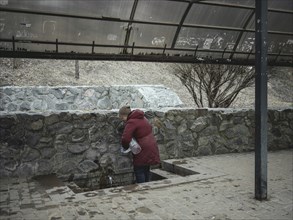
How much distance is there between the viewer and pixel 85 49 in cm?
521

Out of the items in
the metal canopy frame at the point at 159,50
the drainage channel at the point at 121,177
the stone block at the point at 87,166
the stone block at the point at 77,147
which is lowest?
the drainage channel at the point at 121,177

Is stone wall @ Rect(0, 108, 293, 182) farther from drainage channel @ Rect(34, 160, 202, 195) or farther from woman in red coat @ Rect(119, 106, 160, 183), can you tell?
woman in red coat @ Rect(119, 106, 160, 183)

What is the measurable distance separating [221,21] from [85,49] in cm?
228

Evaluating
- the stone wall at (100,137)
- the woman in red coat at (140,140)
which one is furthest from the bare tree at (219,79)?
the woman in red coat at (140,140)

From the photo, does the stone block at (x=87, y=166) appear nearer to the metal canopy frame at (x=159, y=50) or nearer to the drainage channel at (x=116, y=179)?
the drainage channel at (x=116, y=179)

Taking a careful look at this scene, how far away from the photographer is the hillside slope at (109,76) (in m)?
16.5

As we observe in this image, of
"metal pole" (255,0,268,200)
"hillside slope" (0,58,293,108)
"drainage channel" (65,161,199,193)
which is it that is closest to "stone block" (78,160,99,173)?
"drainage channel" (65,161,199,193)

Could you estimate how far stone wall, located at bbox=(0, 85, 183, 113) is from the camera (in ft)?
40.5

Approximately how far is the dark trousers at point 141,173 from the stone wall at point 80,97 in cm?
531

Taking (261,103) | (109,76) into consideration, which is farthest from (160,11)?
(109,76)

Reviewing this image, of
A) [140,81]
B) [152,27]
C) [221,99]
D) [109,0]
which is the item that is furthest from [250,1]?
[140,81]

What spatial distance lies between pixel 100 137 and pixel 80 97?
7480 millimetres

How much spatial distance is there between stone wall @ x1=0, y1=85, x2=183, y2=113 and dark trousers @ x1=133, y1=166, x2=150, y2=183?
531 centimetres

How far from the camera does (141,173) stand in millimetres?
6320
